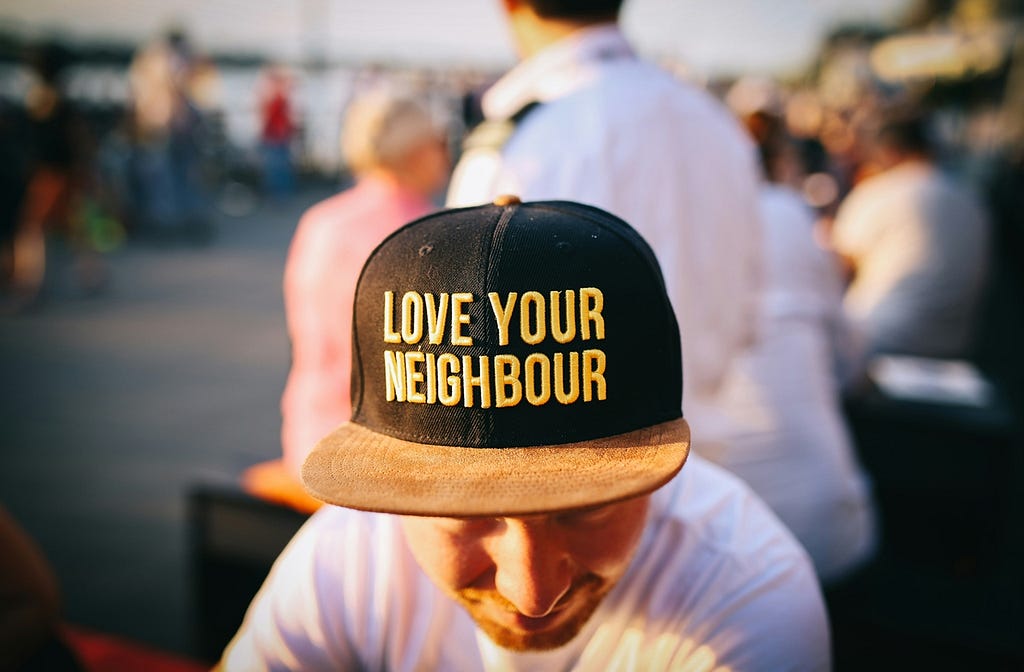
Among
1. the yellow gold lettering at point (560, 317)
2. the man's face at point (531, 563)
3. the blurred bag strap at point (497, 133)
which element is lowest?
the man's face at point (531, 563)

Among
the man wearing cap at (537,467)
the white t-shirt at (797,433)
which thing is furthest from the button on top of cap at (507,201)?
the white t-shirt at (797,433)

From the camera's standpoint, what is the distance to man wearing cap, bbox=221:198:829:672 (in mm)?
869

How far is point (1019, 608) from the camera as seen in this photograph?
222cm

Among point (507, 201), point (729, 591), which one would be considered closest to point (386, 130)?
point (507, 201)

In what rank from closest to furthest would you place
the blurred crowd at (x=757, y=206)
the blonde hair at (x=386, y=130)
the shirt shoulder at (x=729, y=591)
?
the shirt shoulder at (x=729, y=591) → the blurred crowd at (x=757, y=206) → the blonde hair at (x=386, y=130)

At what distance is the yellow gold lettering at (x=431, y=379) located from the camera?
0.90 metres

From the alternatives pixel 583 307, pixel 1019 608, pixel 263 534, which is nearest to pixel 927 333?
pixel 1019 608

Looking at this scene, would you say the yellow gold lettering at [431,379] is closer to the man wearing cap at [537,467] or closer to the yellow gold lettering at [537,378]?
the man wearing cap at [537,467]

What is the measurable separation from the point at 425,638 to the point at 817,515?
4.64 ft

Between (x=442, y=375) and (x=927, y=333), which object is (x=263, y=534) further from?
(x=927, y=333)

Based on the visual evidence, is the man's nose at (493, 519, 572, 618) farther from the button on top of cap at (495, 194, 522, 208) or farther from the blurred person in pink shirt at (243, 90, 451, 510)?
the blurred person in pink shirt at (243, 90, 451, 510)

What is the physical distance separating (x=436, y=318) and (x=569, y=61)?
117cm

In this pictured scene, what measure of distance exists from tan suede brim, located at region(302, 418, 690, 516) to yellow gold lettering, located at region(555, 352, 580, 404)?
59mm

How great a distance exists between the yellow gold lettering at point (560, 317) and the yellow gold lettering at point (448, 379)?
0.41ft
